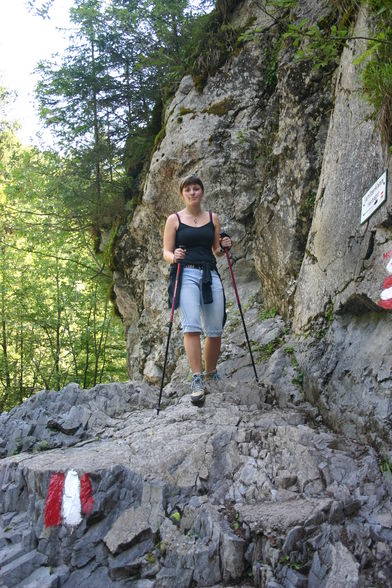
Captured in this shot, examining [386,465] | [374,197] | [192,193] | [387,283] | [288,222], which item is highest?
[192,193]

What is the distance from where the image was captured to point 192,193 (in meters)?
5.60

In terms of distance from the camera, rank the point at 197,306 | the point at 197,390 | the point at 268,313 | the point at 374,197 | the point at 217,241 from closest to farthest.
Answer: the point at 374,197 → the point at 197,390 → the point at 197,306 → the point at 217,241 → the point at 268,313

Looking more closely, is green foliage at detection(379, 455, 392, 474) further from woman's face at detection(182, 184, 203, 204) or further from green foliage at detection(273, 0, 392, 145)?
woman's face at detection(182, 184, 203, 204)

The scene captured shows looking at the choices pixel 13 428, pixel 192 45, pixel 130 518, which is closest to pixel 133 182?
pixel 192 45

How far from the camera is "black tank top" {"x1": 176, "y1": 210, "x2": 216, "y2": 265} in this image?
558 cm

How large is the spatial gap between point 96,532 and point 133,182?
995 centimetres

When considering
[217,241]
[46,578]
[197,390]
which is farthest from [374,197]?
[46,578]

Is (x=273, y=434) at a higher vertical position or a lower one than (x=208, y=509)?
higher

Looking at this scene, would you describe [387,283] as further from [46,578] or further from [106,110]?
[106,110]

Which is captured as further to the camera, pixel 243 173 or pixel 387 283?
pixel 243 173

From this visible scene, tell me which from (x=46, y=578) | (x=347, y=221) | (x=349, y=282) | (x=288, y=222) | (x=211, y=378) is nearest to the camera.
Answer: (x=46, y=578)

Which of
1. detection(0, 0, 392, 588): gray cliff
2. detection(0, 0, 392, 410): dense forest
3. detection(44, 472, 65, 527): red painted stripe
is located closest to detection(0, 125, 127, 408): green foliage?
detection(0, 0, 392, 410): dense forest

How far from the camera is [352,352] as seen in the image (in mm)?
4355

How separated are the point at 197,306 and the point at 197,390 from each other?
1.03 meters
